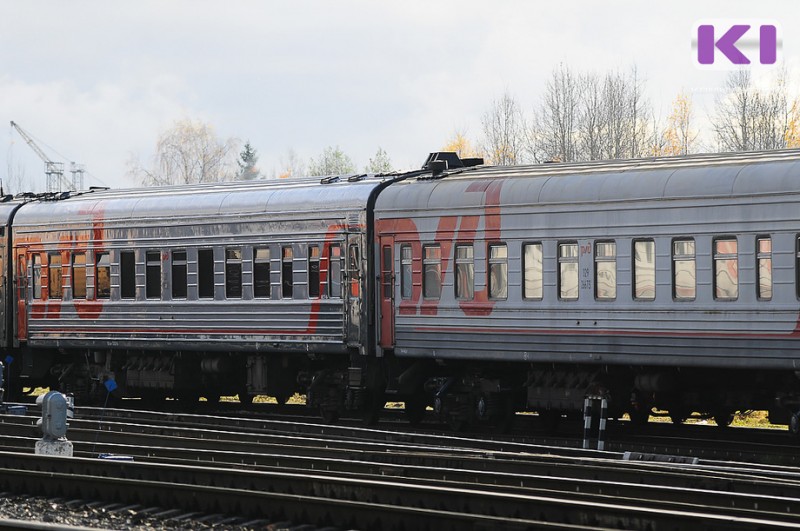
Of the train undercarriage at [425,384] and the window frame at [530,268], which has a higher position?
the window frame at [530,268]

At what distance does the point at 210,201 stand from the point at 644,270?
884cm

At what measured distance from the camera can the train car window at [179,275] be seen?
2455 cm

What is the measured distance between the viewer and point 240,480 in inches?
528

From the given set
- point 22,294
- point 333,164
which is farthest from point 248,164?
point 22,294

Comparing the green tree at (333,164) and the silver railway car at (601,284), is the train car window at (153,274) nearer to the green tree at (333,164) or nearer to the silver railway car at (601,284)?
the silver railway car at (601,284)

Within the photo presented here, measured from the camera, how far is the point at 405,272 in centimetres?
2125

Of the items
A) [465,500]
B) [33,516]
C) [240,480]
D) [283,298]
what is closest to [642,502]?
[465,500]

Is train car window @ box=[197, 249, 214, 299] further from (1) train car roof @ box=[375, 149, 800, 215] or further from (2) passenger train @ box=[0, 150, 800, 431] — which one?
(1) train car roof @ box=[375, 149, 800, 215]

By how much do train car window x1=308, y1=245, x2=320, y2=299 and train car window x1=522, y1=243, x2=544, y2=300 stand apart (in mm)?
4056

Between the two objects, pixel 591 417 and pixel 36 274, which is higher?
pixel 36 274

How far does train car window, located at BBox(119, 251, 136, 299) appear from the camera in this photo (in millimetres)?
25375

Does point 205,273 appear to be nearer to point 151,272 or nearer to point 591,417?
point 151,272

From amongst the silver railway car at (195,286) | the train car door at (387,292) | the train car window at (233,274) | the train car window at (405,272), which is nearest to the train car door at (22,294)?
the silver railway car at (195,286)

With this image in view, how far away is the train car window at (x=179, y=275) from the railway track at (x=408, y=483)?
22.1 feet
